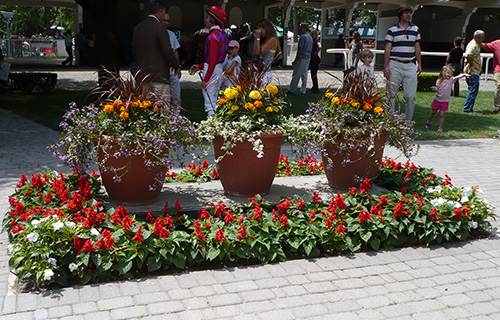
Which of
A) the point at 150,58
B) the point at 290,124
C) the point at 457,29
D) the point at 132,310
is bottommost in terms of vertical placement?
the point at 132,310

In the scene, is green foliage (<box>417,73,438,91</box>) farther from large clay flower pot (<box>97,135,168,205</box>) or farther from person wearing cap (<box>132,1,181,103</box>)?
large clay flower pot (<box>97,135,168,205</box>)

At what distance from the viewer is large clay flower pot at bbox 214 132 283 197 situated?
4926 millimetres

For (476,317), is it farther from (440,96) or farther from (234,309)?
(440,96)

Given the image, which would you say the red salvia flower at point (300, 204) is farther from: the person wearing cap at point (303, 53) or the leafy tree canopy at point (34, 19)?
the leafy tree canopy at point (34, 19)

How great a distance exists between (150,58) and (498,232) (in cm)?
480

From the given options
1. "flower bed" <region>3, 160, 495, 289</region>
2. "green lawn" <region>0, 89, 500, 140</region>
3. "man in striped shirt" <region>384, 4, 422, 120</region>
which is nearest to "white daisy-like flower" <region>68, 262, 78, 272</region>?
"flower bed" <region>3, 160, 495, 289</region>

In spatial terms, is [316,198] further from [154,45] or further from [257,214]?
[154,45]

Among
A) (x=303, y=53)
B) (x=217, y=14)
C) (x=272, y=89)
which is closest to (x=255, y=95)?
(x=272, y=89)

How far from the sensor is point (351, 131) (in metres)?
5.21

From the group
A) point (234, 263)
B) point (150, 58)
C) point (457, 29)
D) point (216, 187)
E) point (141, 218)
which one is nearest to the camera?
point (234, 263)

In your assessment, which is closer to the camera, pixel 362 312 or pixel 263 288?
pixel 362 312

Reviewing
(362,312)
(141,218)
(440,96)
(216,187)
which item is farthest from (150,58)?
(440,96)

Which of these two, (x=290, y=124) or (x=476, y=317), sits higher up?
(x=290, y=124)

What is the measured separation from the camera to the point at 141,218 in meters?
4.66
